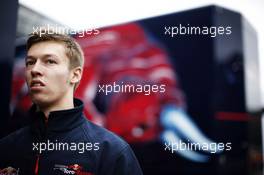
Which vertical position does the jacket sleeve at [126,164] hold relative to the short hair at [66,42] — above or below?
below

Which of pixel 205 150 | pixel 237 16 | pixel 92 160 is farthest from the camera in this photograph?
pixel 237 16

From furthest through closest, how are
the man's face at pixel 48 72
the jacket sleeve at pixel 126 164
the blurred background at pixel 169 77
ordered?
the blurred background at pixel 169 77, the man's face at pixel 48 72, the jacket sleeve at pixel 126 164

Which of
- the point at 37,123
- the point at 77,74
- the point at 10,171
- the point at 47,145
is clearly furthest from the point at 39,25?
the point at 10,171

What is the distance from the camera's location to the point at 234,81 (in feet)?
6.24

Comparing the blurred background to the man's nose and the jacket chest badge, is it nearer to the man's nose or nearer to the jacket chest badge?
the man's nose

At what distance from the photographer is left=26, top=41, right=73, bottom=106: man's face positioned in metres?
1.76

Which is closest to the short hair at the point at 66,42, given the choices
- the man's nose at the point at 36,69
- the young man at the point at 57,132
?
the young man at the point at 57,132

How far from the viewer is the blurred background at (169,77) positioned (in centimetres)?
186

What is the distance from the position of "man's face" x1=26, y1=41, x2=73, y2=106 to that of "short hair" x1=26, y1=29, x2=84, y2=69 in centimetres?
2

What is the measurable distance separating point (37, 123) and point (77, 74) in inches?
13.3

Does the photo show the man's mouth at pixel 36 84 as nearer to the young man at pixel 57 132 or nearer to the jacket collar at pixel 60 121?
the young man at pixel 57 132

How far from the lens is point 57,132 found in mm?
1740

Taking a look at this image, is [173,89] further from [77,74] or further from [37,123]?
[37,123]

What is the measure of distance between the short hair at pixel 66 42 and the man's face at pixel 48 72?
24 mm
